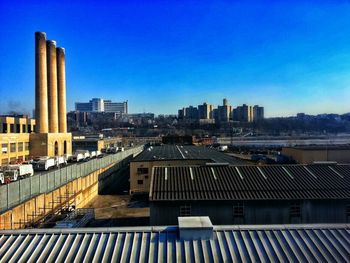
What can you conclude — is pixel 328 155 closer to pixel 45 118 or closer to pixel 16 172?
pixel 16 172

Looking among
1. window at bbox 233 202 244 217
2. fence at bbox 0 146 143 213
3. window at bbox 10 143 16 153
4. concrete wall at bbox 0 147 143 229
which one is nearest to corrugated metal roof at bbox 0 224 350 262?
window at bbox 233 202 244 217

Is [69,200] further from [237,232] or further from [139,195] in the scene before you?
[237,232]

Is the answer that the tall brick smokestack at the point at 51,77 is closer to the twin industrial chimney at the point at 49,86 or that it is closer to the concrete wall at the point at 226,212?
the twin industrial chimney at the point at 49,86

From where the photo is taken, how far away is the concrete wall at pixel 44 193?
22.8 meters

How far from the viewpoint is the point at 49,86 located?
6812 cm

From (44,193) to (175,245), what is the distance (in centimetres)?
2121

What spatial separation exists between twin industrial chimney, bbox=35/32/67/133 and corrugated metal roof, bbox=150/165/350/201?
47545 mm

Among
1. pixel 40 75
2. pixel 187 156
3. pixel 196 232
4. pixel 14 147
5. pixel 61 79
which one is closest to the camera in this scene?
pixel 196 232

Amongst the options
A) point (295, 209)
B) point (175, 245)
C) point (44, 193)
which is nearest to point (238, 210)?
point (295, 209)

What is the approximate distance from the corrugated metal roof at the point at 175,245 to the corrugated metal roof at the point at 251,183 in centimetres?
812

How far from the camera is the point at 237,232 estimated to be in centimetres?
1256

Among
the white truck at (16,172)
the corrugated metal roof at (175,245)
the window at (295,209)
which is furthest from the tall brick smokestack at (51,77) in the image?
the corrugated metal roof at (175,245)

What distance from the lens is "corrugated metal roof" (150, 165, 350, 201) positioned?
21.1 meters

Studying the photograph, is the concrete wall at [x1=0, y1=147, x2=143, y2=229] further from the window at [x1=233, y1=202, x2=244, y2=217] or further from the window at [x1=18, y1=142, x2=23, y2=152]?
the window at [x1=18, y1=142, x2=23, y2=152]
